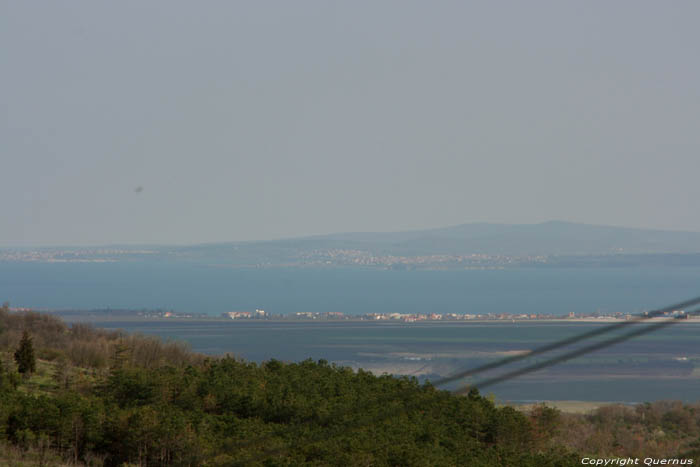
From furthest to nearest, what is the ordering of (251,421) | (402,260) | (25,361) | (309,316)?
(402,260), (309,316), (25,361), (251,421)

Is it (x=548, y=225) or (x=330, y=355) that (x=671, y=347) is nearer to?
(x=330, y=355)

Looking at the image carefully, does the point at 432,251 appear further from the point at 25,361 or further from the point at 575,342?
the point at 575,342

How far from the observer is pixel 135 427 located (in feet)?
44.2

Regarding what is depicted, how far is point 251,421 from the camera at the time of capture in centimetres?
1554

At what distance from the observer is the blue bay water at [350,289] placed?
10412 centimetres

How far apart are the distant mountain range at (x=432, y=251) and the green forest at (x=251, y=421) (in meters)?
128

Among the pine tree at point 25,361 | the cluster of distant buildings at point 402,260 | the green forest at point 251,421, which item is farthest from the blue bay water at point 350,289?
the pine tree at point 25,361

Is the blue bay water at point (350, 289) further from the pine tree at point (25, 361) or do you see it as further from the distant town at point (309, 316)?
the pine tree at point (25, 361)

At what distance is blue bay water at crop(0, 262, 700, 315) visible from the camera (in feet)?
342

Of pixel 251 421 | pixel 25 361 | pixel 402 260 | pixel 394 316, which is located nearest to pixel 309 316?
pixel 394 316

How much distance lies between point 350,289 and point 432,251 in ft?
150

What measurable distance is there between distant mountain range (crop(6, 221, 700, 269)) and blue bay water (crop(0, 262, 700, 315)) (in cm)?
304

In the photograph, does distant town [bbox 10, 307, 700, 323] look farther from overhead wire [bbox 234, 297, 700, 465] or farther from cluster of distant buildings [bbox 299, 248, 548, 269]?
overhead wire [bbox 234, 297, 700, 465]

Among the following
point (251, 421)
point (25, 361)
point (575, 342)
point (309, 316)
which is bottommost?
point (309, 316)
